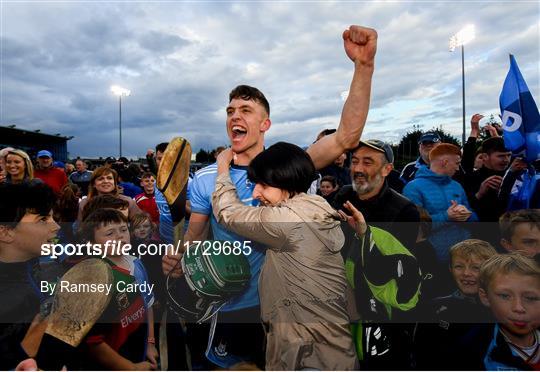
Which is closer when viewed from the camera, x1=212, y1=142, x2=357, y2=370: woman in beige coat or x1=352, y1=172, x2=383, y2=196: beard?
x1=212, y1=142, x2=357, y2=370: woman in beige coat

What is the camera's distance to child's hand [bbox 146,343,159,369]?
2387mm

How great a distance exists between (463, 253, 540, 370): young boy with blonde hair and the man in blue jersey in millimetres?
1122

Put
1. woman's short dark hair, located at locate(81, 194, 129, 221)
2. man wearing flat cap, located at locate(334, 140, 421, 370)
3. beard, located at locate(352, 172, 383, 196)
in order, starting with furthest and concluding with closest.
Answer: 1. woman's short dark hair, located at locate(81, 194, 129, 221)
2. beard, located at locate(352, 172, 383, 196)
3. man wearing flat cap, located at locate(334, 140, 421, 370)

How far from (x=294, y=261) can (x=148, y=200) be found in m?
4.07

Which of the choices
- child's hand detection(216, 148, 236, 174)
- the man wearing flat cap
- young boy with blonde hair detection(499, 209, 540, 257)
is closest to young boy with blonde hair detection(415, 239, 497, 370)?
the man wearing flat cap

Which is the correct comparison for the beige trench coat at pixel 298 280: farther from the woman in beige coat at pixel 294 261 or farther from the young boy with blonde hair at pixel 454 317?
the young boy with blonde hair at pixel 454 317

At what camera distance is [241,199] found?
207 centimetres

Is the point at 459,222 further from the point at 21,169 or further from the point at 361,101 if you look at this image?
Result: the point at 21,169

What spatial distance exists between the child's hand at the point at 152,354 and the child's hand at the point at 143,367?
3cm

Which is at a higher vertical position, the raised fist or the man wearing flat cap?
the raised fist

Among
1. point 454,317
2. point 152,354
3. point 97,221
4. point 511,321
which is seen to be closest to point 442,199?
point 454,317

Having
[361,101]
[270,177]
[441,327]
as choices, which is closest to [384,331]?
[441,327]

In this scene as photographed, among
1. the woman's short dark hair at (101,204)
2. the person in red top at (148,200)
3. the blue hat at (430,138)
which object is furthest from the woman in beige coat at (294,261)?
the blue hat at (430,138)

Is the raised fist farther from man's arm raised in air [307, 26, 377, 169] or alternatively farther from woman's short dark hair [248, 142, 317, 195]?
woman's short dark hair [248, 142, 317, 195]
